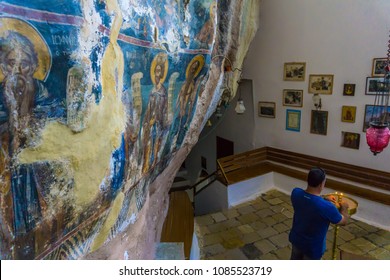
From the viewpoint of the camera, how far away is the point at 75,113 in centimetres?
190

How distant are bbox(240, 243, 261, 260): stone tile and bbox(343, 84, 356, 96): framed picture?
4009mm

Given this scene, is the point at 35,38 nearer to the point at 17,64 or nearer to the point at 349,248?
the point at 17,64

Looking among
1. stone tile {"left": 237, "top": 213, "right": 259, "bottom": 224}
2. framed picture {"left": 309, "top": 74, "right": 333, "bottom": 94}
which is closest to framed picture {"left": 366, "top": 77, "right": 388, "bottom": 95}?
framed picture {"left": 309, "top": 74, "right": 333, "bottom": 94}

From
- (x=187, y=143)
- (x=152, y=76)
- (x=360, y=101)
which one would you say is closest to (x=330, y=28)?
(x=360, y=101)

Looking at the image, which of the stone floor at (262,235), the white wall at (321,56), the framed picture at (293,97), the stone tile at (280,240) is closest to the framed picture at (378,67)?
the white wall at (321,56)

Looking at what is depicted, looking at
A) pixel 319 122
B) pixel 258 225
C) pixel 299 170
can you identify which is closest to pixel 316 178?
pixel 258 225

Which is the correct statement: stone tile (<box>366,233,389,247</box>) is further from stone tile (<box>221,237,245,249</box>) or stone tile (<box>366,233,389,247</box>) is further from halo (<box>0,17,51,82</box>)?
halo (<box>0,17,51,82</box>)

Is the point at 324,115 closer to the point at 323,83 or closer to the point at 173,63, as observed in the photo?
the point at 323,83

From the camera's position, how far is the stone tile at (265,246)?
17.0ft

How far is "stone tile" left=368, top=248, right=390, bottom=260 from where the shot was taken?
187 inches

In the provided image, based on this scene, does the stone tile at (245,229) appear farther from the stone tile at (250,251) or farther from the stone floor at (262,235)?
the stone tile at (250,251)

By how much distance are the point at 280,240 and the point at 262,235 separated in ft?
1.22

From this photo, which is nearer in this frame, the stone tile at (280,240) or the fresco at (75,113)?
the fresco at (75,113)

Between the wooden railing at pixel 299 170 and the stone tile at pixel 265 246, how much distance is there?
1.82 metres
